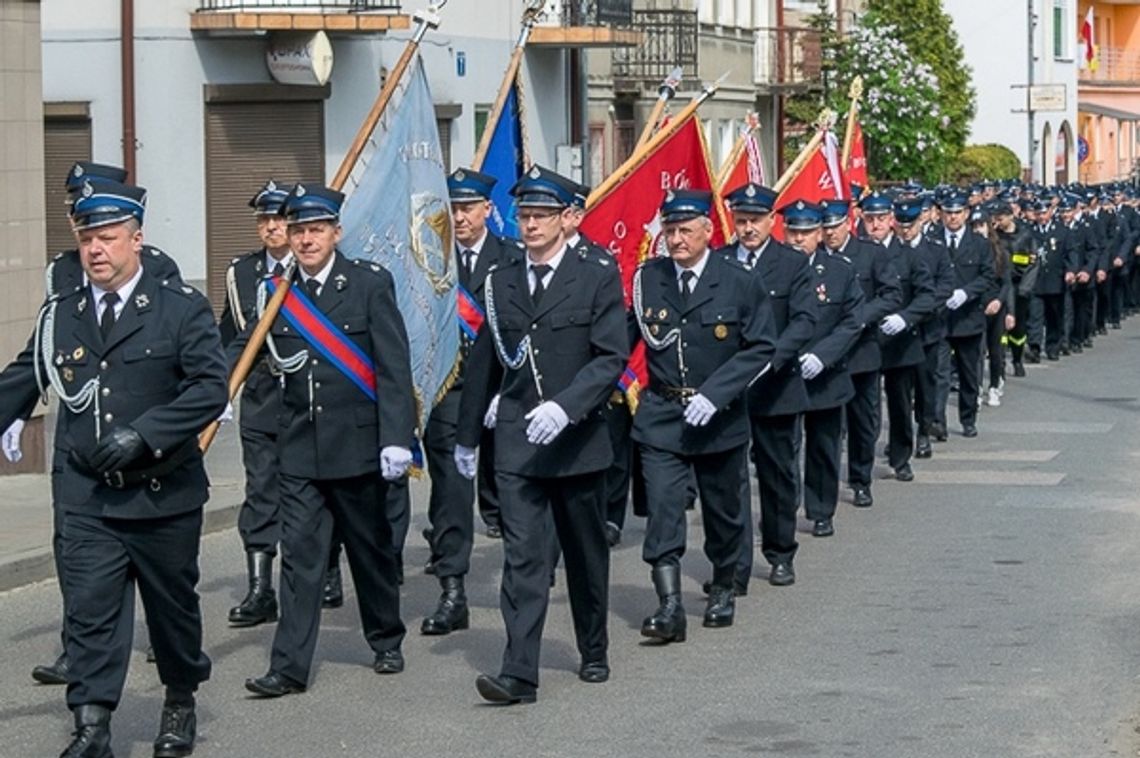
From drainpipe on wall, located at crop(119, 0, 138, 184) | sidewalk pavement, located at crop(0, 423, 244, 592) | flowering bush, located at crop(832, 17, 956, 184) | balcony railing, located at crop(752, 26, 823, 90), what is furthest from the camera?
balcony railing, located at crop(752, 26, 823, 90)

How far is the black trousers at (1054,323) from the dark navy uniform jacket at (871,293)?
1321 centimetres

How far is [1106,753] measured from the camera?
8820 mm

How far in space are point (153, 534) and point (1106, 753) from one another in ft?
10.7

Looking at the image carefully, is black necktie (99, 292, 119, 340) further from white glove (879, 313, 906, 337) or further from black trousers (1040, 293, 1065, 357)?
black trousers (1040, 293, 1065, 357)

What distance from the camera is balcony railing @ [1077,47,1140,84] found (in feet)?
290

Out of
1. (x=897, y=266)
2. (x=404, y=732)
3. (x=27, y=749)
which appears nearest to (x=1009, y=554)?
(x=897, y=266)

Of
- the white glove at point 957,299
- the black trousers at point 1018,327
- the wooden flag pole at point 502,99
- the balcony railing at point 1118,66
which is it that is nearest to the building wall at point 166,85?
the black trousers at point 1018,327

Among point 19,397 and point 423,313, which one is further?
point 423,313

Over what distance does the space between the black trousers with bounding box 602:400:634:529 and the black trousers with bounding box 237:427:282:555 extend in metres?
2.12

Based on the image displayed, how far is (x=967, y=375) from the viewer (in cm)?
2052

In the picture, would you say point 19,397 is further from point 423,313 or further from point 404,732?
point 423,313

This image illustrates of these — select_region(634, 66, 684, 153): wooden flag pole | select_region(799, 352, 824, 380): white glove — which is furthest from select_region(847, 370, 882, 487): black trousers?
select_region(799, 352, 824, 380): white glove

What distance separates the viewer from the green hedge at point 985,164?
5747 centimetres

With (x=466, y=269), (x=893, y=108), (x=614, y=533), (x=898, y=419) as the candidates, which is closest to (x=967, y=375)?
(x=898, y=419)
